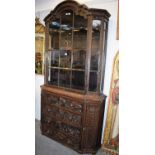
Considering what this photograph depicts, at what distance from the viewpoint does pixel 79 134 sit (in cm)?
231

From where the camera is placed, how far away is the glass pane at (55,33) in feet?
8.40

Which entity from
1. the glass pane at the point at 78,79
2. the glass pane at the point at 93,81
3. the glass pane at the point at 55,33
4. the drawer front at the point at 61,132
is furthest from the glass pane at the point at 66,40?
the drawer front at the point at 61,132

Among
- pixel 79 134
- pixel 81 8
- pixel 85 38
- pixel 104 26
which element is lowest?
pixel 79 134

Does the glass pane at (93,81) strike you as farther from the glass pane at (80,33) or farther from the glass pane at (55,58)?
the glass pane at (55,58)

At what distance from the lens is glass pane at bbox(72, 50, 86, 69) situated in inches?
91.5

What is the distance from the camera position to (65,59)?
8.37 ft

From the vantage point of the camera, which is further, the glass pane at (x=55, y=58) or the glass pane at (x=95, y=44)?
the glass pane at (x=55, y=58)
